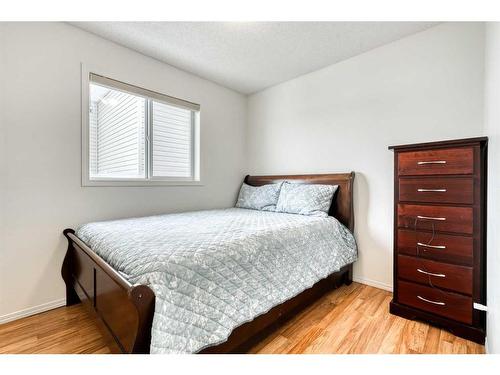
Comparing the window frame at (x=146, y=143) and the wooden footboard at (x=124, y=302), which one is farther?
the window frame at (x=146, y=143)

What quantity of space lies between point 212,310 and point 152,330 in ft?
0.94

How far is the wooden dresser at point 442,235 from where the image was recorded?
1.46 metres

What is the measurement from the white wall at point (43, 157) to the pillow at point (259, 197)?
127 cm

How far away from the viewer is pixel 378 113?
2.29 m

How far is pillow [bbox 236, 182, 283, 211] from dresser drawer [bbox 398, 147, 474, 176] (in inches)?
53.4

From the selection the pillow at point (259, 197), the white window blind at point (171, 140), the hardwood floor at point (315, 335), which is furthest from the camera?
the pillow at point (259, 197)

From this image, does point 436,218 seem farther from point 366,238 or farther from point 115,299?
point 115,299

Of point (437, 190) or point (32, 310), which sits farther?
point (32, 310)

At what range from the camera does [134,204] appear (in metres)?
2.38

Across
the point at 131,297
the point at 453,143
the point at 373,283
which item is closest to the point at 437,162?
the point at 453,143

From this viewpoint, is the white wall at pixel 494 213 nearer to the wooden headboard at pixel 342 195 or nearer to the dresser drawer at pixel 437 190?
the dresser drawer at pixel 437 190

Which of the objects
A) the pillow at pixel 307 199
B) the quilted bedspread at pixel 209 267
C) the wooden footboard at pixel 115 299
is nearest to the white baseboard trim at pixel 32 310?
the wooden footboard at pixel 115 299

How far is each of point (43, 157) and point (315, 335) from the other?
95.1 inches

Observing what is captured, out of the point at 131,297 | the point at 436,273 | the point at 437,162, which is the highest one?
the point at 437,162
